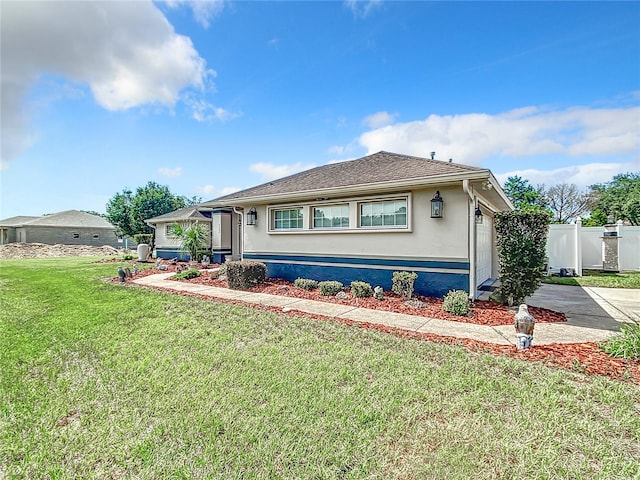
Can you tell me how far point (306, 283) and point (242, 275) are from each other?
6.52 ft

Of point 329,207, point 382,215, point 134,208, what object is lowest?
point 382,215

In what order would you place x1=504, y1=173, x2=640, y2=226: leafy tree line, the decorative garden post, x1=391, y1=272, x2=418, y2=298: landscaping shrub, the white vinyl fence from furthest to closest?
x1=504, y1=173, x2=640, y2=226: leafy tree line → the white vinyl fence → x1=391, y1=272, x2=418, y2=298: landscaping shrub → the decorative garden post

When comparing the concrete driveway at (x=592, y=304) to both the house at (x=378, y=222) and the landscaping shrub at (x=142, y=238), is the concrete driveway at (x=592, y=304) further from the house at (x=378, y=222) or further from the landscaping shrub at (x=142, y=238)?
the landscaping shrub at (x=142, y=238)

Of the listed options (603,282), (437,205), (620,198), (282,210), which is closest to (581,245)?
(603,282)

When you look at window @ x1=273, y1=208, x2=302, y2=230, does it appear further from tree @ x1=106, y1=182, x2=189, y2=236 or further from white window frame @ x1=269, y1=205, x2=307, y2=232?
tree @ x1=106, y1=182, x2=189, y2=236

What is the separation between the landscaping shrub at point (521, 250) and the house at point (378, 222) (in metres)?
0.62

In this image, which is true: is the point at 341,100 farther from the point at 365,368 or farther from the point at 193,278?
the point at 365,368

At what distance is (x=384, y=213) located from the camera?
27.5 feet

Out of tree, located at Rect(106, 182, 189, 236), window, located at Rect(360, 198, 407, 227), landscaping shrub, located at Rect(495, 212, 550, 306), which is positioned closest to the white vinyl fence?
landscaping shrub, located at Rect(495, 212, 550, 306)

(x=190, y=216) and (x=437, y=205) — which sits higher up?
(x=190, y=216)

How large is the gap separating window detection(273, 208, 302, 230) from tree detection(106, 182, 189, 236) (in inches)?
741

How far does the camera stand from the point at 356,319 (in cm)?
591

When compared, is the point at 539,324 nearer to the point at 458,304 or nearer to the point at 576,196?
the point at 458,304

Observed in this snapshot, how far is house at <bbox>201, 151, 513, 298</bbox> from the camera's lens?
23.8ft
